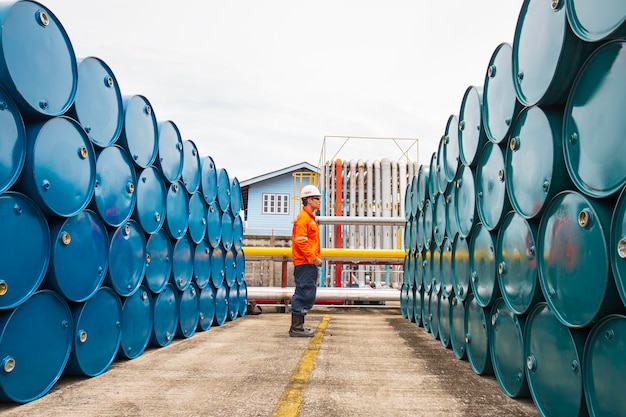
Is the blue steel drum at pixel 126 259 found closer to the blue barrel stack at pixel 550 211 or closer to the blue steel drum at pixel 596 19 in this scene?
the blue barrel stack at pixel 550 211

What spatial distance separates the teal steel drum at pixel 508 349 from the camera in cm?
302

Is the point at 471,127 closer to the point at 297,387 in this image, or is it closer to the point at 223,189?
the point at 297,387

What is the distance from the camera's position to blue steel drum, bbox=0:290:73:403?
280 cm

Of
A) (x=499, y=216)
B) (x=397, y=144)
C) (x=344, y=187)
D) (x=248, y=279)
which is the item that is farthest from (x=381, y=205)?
(x=499, y=216)

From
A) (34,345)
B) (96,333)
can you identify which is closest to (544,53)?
(34,345)

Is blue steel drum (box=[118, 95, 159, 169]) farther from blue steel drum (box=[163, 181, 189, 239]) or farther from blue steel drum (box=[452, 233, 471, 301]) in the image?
blue steel drum (box=[452, 233, 471, 301])

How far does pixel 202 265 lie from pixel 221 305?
3.41ft

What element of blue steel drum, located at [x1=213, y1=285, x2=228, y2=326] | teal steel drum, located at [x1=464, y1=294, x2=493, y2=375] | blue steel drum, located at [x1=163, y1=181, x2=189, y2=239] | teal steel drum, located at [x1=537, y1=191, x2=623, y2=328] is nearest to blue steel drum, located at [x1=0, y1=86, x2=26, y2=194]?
blue steel drum, located at [x1=163, y1=181, x2=189, y2=239]

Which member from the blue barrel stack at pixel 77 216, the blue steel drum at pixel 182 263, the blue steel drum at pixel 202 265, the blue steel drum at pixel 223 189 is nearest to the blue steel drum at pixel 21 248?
the blue barrel stack at pixel 77 216

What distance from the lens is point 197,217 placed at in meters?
5.85

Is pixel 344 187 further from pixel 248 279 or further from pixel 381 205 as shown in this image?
pixel 248 279

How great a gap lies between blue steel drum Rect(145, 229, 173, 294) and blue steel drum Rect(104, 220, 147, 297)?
18 centimetres

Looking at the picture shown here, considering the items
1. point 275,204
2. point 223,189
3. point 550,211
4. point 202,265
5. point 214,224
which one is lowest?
point 202,265

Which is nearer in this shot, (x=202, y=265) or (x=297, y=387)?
(x=297, y=387)
